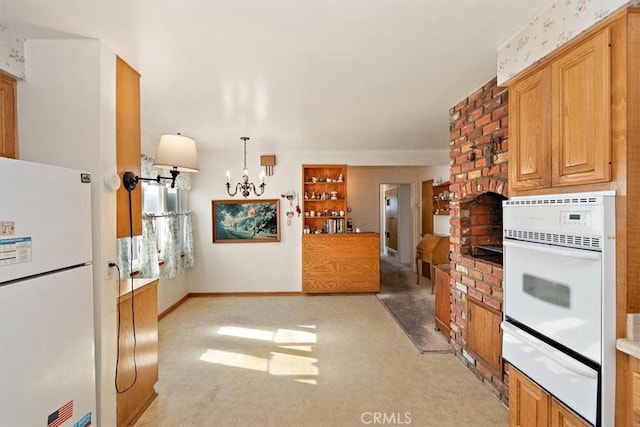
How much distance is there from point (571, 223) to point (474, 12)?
119 centimetres

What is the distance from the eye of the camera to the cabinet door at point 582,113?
51.1 inches

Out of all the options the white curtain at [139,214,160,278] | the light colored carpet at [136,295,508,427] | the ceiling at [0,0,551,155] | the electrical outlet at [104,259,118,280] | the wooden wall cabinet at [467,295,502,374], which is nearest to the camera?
the ceiling at [0,0,551,155]

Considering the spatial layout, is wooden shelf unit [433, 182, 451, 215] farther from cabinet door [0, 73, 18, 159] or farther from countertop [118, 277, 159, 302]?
cabinet door [0, 73, 18, 159]

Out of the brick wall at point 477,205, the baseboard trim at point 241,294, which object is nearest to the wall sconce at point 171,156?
the brick wall at point 477,205

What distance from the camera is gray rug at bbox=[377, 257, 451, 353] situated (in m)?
3.34

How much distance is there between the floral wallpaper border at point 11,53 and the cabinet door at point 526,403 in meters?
3.38

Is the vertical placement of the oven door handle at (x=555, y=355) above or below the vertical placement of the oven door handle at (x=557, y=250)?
below

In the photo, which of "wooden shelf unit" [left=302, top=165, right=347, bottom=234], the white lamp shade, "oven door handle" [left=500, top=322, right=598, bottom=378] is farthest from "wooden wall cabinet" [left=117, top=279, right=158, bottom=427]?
"wooden shelf unit" [left=302, top=165, right=347, bottom=234]

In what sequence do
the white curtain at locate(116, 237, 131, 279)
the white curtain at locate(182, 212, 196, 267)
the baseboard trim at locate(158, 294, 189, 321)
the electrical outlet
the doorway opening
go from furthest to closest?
the doorway opening, the white curtain at locate(182, 212, 196, 267), the baseboard trim at locate(158, 294, 189, 321), the white curtain at locate(116, 237, 131, 279), the electrical outlet

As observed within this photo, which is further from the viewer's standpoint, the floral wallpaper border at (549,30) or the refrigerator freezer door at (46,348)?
the floral wallpaper border at (549,30)

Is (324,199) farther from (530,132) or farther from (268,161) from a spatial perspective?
(530,132)

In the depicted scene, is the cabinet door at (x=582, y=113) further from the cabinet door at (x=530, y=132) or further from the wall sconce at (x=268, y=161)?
the wall sconce at (x=268, y=161)

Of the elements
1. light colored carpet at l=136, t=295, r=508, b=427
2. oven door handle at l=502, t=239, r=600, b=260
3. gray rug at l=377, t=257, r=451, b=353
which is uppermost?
oven door handle at l=502, t=239, r=600, b=260

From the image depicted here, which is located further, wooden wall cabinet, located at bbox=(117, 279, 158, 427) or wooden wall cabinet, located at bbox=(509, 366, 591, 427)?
wooden wall cabinet, located at bbox=(117, 279, 158, 427)
